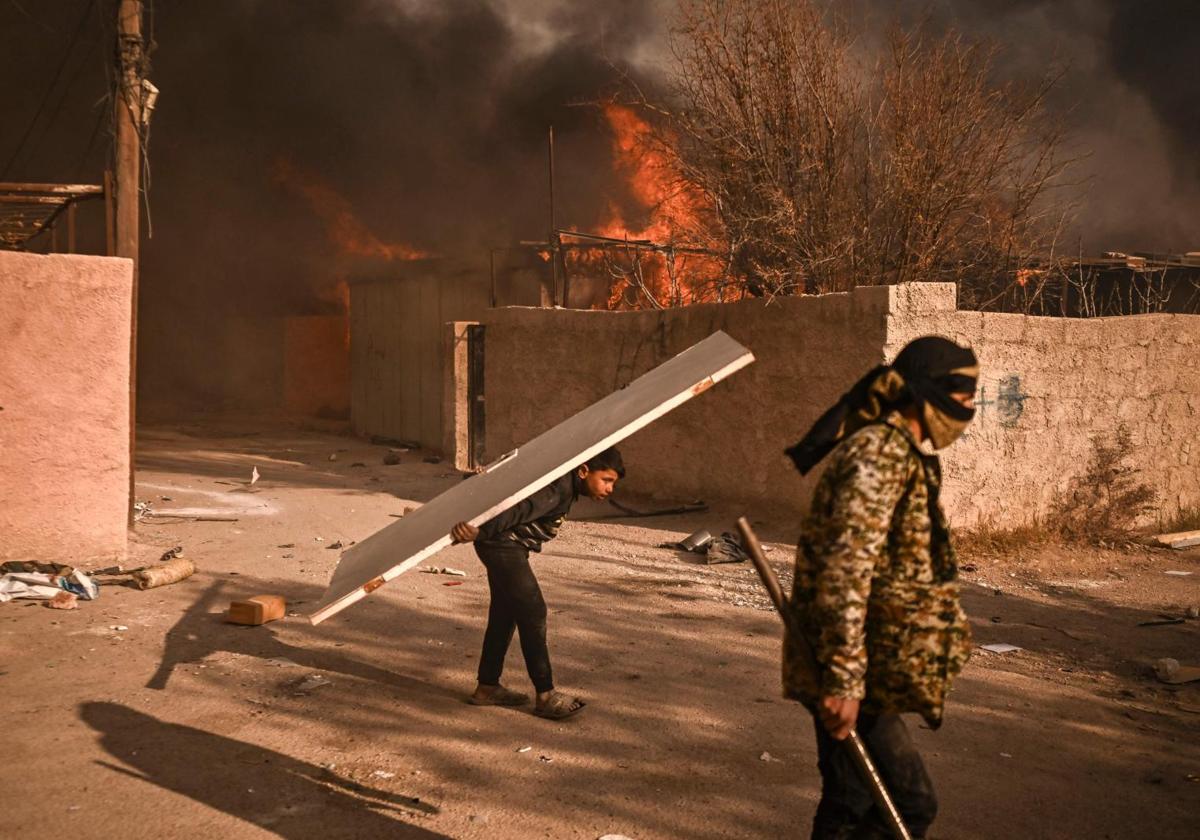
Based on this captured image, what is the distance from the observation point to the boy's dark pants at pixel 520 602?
427 centimetres

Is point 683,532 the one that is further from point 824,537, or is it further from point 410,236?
point 410,236

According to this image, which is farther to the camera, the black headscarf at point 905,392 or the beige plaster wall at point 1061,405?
the beige plaster wall at point 1061,405

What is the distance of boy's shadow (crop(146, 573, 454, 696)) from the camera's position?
492cm

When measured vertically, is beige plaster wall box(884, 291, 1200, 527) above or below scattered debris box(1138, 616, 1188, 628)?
above

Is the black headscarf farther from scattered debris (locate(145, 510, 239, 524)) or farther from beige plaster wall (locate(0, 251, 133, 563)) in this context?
scattered debris (locate(145, 510, 239, 524))

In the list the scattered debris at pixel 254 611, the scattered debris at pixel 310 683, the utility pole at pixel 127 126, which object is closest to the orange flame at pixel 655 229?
A: the utility pole at pixel 127 126

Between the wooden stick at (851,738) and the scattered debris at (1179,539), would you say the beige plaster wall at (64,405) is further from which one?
the scattered debris at (1179,539)

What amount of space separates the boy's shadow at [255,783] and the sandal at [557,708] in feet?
2.89

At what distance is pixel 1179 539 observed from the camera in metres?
8.59

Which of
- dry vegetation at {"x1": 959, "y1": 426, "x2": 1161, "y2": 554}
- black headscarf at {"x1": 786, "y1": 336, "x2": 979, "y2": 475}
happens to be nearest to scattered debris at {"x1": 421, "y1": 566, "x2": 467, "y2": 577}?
dry vegetation at {"x1": 959, "y1": 426, "x2": 1161, "y2": 554}

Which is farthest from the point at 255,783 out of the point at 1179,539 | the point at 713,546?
the point at 1179,539

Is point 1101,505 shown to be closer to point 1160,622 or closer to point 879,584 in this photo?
point 1160,622

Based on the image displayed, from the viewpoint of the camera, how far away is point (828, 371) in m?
8.16

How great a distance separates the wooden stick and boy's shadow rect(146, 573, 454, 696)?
2741 millimetres
